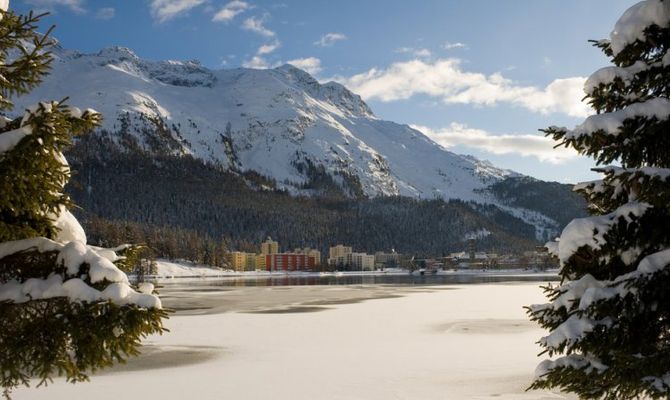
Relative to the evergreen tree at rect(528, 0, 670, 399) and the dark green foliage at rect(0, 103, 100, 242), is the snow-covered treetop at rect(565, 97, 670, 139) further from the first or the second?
the dark green foliage at rect(0, 103, 100, 242)

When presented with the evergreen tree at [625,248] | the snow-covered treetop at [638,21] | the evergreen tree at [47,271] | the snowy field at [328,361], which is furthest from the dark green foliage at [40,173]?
the snowy field at [328,361]

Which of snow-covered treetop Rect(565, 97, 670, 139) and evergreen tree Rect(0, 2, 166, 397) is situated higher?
snow-covered treetop Rect(565, 97, 670, 139)

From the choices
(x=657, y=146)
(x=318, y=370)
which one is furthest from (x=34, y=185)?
(x=318, y=370)

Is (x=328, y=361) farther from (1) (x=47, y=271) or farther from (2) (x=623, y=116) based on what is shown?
(2) (x=623, y=116)

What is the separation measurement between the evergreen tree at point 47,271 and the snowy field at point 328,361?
31.6 feet

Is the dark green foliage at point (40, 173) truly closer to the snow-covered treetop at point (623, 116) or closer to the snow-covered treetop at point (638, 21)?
the snow-covered treetop at point (623, 116)

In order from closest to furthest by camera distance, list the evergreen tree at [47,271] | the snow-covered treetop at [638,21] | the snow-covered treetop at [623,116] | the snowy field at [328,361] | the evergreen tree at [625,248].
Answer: the evergreen tree at [47,271], the evergreen tree at [625,248], the snow-covered treetop at [623,116], the snow-covered treetop at [638,21], the snowy field at [328,361]

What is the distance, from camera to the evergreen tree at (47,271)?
18.3 feet

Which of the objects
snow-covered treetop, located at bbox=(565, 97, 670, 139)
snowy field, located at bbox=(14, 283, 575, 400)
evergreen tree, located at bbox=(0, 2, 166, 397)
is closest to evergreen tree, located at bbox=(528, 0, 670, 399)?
snow-covered treetop, located at bbox=(565, 97, 670, 139)

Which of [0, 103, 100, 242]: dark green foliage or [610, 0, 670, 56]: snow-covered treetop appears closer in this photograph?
[0, 103, 100, 242]: dark green foliage

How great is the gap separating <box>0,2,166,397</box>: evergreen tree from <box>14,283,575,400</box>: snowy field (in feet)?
31.6

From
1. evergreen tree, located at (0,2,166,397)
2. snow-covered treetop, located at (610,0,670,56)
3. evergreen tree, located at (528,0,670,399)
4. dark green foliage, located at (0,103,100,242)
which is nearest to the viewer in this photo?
dark green foliage, located at (0,103,100,242)

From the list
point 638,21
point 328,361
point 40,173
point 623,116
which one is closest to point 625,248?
point 623,116

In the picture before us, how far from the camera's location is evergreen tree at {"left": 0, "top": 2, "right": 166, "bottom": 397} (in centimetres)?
557
